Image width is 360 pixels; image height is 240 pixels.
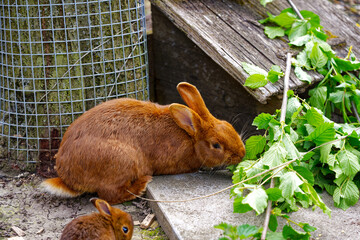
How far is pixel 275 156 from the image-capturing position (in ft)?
11.5

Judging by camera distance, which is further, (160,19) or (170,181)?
(160,19)

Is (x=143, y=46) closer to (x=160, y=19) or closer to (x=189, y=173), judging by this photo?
(x=160, y=19)

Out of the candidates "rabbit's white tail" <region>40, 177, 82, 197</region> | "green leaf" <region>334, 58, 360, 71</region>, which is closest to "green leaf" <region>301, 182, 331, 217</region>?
"green leaf" <region>334, 58, 360, 71</region>

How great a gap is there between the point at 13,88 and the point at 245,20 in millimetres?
2249

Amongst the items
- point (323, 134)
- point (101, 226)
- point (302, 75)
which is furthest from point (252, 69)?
point (101, 226)

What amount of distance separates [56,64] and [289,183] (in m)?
2.18

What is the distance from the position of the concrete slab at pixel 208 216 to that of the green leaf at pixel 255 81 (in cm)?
83

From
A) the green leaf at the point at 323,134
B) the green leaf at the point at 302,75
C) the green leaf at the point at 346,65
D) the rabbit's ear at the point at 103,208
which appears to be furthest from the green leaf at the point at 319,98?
the rabbit's ear at the point at 103,208

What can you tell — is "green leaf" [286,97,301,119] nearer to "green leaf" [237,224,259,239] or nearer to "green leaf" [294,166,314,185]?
"green leaf" [294,166,314,185]

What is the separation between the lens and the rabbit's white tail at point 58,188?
3850 mm

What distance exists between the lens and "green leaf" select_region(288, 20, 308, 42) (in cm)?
471

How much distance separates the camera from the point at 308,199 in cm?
318

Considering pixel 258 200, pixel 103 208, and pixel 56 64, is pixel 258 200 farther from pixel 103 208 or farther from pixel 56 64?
pixel 56 64

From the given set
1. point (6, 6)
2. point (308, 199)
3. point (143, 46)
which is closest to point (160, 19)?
point (143, 46)
